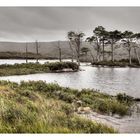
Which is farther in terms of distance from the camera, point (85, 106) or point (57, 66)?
point (57, 66)

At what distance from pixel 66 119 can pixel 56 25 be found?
4.42 meters

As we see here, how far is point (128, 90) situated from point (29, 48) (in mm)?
75640

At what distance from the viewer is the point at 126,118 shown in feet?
30.3
